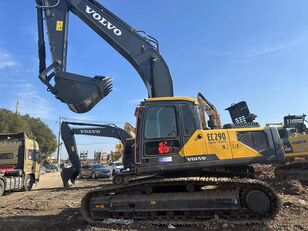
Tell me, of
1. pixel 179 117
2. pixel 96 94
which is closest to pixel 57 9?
pixel 96 94

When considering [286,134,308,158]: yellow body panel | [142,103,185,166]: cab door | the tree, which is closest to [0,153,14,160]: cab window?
[286,134,308,158]: yellow body panel

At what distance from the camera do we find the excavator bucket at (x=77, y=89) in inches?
461

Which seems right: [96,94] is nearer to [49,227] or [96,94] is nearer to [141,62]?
[141,62]

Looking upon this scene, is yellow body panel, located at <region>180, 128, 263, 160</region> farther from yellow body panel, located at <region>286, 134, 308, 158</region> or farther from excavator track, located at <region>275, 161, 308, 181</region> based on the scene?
yellow body panel, located at <region>286, 134, 308, 158</region>

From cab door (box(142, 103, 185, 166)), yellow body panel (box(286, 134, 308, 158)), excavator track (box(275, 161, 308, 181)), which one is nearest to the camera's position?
cab door (box(142, 103, 185, 166))

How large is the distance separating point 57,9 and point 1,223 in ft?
23.0

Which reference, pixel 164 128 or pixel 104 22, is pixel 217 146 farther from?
pixel 104 22

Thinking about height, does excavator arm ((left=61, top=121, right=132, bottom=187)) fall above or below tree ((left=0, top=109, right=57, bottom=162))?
below

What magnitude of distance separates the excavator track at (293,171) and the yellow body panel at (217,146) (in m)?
9.65

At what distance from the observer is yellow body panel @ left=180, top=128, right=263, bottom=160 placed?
889cm

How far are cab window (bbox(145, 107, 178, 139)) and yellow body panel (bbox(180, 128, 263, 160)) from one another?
0.47m

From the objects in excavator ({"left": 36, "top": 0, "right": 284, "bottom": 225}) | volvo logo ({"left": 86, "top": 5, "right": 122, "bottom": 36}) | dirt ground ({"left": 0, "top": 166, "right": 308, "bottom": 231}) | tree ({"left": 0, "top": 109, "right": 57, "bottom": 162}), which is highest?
tree ({"left": 0, "top": 109, "right": 57, "bottom": 162})

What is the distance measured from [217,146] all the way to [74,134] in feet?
47.6

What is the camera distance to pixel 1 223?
10.1m
